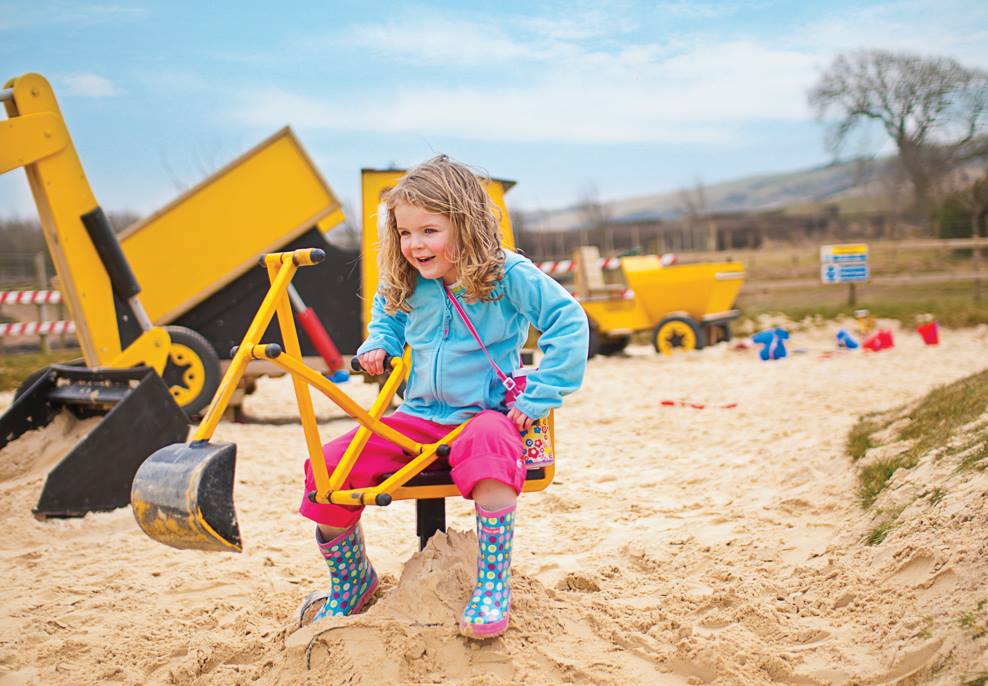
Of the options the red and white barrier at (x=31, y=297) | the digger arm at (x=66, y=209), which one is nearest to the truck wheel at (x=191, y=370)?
the digger arm at (x=66, y=209)

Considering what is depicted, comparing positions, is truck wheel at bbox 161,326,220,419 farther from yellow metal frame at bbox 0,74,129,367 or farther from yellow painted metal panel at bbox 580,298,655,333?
yellow painted metal panel at bbox 580,298,655,333

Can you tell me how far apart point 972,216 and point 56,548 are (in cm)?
1565

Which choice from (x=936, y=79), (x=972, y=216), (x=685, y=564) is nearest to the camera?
(x=685, y=564)

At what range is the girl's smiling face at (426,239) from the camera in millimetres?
2182

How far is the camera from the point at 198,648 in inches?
88.4

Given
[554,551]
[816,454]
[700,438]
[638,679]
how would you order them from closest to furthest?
[638,679]
[554,551]
[816,454]
[700,438]

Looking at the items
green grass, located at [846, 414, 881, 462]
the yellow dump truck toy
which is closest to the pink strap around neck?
green grass, located at [846, 414, 881, 462]

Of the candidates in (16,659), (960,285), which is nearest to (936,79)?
(960,285)

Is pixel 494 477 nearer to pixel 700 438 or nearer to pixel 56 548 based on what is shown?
pixel 56 548

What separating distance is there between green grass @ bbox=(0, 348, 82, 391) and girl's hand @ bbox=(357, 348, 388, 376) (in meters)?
6.50

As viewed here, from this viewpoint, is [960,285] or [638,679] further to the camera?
[960,285]

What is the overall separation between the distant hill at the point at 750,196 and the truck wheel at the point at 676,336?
37.0 ft

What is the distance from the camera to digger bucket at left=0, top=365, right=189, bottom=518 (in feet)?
11.6

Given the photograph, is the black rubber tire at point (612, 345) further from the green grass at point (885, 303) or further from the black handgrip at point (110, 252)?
the black handgrip at point (110, 252)
